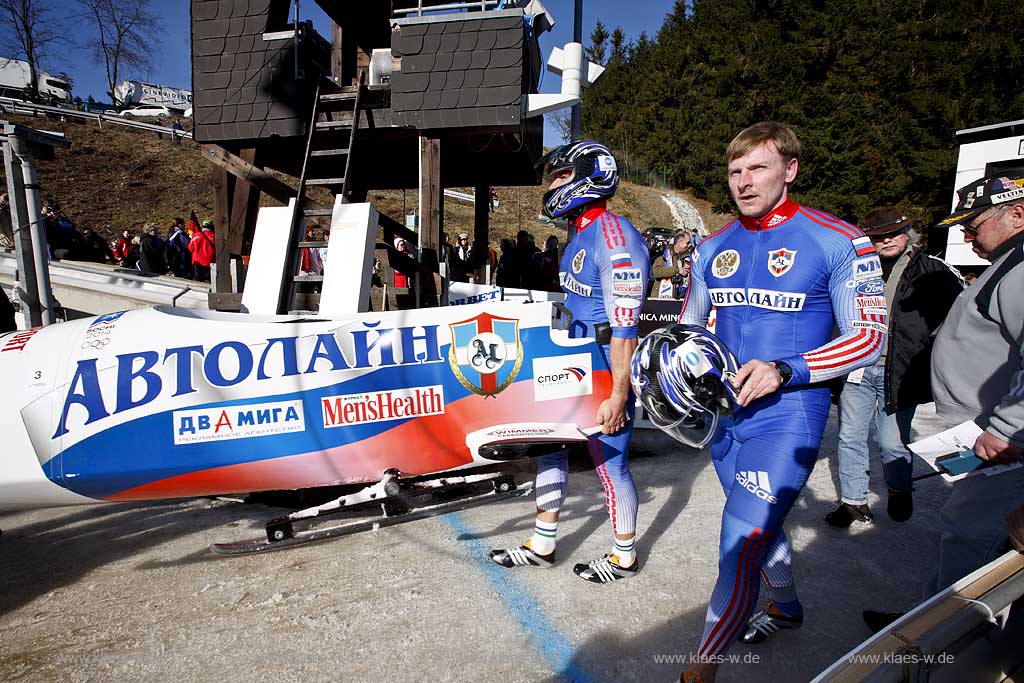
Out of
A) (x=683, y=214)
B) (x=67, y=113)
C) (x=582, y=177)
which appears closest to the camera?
(x=582, y=177)

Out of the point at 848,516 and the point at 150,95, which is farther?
the point at 150,95

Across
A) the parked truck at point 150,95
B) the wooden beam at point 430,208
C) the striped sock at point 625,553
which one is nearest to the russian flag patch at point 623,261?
the striped sock at point 625,553

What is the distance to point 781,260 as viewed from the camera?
196 centimetres

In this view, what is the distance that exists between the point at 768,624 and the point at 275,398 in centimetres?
259

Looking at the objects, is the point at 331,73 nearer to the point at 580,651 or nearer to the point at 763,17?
the point at 580,651

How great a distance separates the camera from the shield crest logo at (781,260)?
1.94 metres

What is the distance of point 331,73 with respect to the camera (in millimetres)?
7461

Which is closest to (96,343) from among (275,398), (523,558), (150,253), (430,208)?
(275,398)

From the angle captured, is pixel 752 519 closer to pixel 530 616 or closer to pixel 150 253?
pixel 530 616

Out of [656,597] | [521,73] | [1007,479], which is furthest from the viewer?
[521,73]

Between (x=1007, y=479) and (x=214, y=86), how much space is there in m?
7.89

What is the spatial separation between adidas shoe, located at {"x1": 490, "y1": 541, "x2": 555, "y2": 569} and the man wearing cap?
1.91 meters

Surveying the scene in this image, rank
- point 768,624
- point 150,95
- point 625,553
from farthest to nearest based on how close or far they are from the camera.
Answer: point 150,95 → point 625,553 → point 768,624

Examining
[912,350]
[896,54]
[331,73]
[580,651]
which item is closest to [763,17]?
[896,54]
